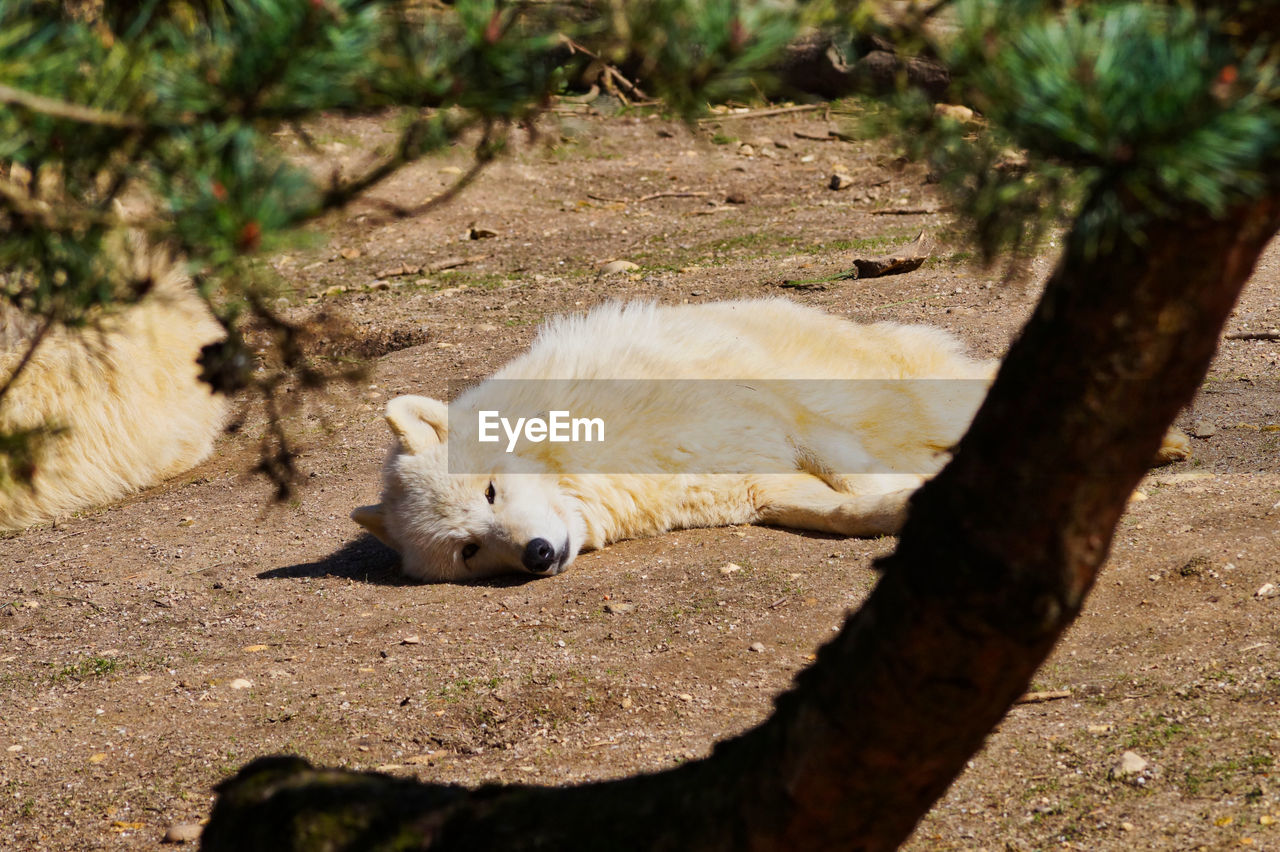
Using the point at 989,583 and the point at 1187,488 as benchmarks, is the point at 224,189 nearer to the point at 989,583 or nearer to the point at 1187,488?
the point at 989,583

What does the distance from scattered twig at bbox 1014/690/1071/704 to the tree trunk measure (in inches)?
70.0

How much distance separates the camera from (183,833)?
3059 mm

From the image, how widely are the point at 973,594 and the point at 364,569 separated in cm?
405

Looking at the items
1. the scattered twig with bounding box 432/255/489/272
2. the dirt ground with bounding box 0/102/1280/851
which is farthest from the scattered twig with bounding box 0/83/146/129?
the scattered twig with bounding box 432/255/489/272

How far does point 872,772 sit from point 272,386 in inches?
46.7

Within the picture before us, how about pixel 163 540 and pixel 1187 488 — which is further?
pixel 163 540

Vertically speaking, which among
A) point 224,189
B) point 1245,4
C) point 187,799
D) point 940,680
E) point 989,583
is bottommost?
point 187,799

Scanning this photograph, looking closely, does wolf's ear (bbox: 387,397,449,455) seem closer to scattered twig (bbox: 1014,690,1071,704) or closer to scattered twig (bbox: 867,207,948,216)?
scattered twig (bbox: 1014,690,1071,704)

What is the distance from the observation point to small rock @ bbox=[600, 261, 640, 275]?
338 inches

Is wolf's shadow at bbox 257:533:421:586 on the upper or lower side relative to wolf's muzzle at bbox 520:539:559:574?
lower

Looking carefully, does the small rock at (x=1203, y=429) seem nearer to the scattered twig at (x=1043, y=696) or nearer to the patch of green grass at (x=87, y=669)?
the scattered twig at (x=1043, y=696)

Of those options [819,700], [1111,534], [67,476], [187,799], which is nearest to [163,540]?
[67,476]

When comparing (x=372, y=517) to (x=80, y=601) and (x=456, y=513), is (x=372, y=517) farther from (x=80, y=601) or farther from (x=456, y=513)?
(x=80, y=601)

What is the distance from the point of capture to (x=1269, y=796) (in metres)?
2.63
